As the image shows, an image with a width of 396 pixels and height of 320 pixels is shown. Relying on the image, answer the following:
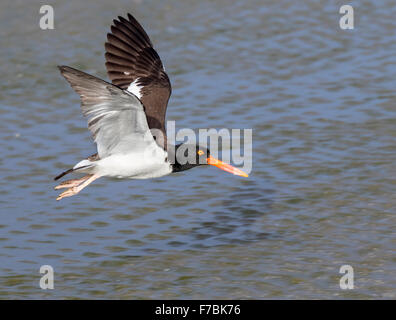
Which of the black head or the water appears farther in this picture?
the black head

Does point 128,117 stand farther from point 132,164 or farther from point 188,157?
point 188,157

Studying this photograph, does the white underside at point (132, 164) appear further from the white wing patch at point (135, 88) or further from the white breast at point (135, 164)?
the white wing patch at point (135, 88)

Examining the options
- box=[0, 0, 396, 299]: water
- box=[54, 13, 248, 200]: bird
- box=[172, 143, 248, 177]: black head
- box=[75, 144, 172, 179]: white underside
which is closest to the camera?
box=[54, 13, 248, 200]: bird

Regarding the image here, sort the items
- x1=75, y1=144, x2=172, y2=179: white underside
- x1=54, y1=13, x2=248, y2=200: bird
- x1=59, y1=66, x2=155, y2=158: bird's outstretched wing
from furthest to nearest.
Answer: x1=75, y1=144, x2=172, y2=179: white underside < x1=54, y1=13, x2=248, y2=200: bird < x1=59, y1=66, x2=155, y2=158: bird's outstretched wing

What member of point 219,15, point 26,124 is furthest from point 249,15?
point 26,124

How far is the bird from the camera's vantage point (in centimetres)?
915

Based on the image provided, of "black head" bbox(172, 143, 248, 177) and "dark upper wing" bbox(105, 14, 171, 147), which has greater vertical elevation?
"dark upper wing" bbox(105, 14, 171, 147)

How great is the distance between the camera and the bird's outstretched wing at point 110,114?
894 centimetres

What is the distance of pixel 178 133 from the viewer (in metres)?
14.0

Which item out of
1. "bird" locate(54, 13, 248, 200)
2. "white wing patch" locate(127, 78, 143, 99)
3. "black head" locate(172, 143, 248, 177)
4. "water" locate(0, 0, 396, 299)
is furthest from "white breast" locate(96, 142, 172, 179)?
"white wing patch" locate(127, 78, 143, 99)

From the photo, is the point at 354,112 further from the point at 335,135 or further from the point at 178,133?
the point at 178,133

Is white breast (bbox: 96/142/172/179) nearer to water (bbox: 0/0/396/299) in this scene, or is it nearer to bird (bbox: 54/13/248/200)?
bird (bbox: 54/13/248/200)

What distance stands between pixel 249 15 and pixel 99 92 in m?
10.3

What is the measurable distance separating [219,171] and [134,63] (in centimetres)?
244
